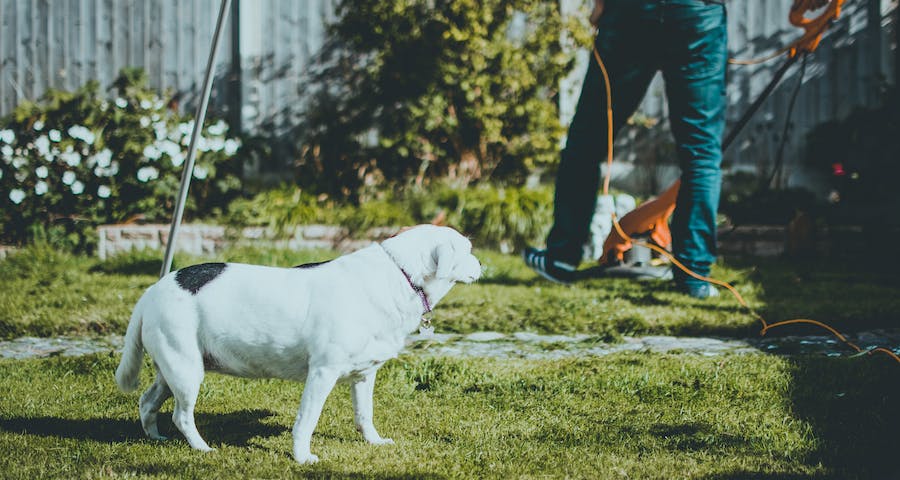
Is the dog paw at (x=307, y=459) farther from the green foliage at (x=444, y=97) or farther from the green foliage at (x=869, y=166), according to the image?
the green foliage at (x=869, y=166)

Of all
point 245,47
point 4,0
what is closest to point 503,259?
point 245,47

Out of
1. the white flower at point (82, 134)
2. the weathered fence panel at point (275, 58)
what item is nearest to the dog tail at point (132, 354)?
the white flower at point (82, 134)

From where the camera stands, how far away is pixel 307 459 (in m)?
2.17

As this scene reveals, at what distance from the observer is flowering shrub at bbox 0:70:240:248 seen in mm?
6750

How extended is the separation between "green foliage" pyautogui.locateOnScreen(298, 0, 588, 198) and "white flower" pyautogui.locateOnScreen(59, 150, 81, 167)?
6.73 feet

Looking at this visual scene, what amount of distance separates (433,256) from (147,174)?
Result: 5.11m

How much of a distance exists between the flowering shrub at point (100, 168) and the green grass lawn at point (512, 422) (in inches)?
149

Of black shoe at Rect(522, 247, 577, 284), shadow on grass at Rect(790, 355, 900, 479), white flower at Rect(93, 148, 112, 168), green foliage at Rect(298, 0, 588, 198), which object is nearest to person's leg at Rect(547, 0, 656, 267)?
black shoe at Rect(522, 247, 577, 284)

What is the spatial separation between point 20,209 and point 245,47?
8.60ft

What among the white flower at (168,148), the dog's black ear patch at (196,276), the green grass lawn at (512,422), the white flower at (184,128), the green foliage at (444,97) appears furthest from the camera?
the green foliage at (444,97)

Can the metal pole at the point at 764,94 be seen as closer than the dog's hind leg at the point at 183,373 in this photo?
No

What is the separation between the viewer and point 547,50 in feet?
26.0

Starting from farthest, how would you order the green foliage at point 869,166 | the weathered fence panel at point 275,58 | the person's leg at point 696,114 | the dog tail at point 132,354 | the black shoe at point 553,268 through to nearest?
1. the weathered fence panel at point 275,58
2. the green foliage at point 869,166
3. the black shoe at point 553,268
4. the person's leg at point 696,114
5. the dog tail at point 132,354

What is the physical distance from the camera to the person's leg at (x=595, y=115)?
422 centimetres
